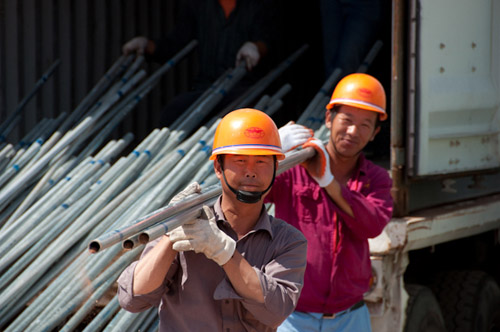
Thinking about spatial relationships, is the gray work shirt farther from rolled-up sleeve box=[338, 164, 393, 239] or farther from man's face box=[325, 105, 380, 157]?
man's face box=[325, 105, 380, 157]

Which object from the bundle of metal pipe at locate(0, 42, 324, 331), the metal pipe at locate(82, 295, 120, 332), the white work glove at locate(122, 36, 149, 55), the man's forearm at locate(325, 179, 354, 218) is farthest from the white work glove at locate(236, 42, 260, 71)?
the man's forearm at locate(325, 179, 354, 218)

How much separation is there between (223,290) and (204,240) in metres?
0.18

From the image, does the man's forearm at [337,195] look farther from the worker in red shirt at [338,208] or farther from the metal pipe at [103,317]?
the metal pipe at [103,317]

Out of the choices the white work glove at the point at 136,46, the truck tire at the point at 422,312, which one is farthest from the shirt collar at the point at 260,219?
the white work glove at the point at 136,46

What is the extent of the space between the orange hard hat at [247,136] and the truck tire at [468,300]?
2603mm

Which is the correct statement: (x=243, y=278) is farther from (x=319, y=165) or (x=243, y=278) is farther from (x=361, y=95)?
(x=361, y=95)

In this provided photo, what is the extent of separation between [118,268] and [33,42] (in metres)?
2.66

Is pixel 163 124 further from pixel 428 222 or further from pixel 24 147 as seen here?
pixel 428 222

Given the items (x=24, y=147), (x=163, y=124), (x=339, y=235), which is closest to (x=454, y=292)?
(x=339, y=235)

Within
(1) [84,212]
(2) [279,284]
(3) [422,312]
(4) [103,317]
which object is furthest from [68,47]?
(2) [279,284]

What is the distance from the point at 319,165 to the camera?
268 centimetres

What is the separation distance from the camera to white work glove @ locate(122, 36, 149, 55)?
5.32m

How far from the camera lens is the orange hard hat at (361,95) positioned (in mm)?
2840

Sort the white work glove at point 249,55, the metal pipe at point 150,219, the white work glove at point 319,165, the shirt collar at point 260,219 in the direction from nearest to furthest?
the metal pipe at point 150,219
the shirt collar at point 260,219
the white work glove at point 319,165
the white work glove at point 249,55
